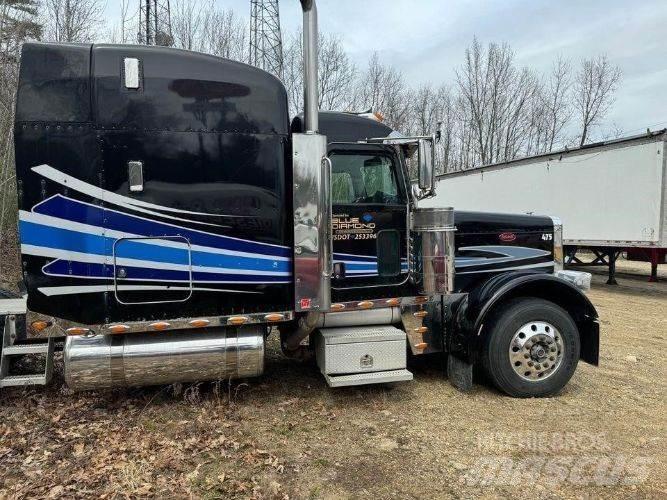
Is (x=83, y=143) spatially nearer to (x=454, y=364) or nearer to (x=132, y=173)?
(x=132, y=173)

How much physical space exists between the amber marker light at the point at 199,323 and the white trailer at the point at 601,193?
36.1ft

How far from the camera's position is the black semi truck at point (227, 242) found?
155 inches

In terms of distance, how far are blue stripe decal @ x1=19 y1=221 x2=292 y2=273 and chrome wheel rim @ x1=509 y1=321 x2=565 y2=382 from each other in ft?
8.07

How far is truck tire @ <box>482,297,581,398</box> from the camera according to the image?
15.9ft

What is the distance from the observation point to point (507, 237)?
5.60 meters

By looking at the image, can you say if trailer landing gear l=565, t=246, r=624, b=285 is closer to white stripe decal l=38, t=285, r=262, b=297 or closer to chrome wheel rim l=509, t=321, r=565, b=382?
chrome wheel rim l=509, t=321, r=565, b=382

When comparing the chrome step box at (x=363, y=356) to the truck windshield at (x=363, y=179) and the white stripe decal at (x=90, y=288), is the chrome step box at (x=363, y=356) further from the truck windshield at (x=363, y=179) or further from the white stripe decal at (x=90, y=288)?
the white stripe decal at (x=90, y=288)

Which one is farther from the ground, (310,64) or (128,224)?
(310,64)

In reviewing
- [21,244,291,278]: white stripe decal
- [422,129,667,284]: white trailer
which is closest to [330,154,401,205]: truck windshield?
[21,244,291,278]: white stripe decal

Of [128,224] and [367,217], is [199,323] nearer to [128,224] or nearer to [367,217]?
[128,224]

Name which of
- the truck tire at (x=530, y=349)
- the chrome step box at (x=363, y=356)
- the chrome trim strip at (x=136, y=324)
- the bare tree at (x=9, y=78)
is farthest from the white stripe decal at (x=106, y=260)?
the bare tree at (x=9, y=78)

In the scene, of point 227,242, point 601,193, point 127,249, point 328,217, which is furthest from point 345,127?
point 601,193

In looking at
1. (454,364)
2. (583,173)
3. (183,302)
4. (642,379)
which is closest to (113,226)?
(183,302)

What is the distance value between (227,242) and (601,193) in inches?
449
